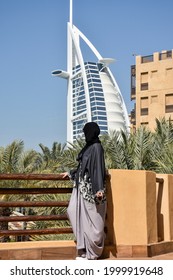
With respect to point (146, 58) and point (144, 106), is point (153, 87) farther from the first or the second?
point (146, 58)

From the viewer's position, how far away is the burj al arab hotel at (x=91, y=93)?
418 ft

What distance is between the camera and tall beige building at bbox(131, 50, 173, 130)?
199 ft

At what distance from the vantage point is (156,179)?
7348 millimetres

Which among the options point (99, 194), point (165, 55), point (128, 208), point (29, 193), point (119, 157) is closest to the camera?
point (99, 194)

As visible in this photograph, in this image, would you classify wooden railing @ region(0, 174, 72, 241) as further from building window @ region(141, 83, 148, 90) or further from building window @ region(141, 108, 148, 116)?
building window @ region(141, 83, 148, 90)

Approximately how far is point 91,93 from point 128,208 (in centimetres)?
12294

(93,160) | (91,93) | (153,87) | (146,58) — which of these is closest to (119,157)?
(93,160)

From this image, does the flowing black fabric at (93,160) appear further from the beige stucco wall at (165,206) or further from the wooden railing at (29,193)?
the beige stucco wall at (165,206)

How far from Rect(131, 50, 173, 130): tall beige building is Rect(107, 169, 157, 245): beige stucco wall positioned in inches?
2115

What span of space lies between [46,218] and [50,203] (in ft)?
0.71

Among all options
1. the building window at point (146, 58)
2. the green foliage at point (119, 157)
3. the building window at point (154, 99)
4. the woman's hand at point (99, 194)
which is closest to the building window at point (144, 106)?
the building window at point (154, 99)

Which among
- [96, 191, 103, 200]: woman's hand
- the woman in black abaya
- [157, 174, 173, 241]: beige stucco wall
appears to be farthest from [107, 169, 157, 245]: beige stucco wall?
[157, 174, 173, 241]: beige stucco wall

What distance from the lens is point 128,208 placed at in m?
6.65

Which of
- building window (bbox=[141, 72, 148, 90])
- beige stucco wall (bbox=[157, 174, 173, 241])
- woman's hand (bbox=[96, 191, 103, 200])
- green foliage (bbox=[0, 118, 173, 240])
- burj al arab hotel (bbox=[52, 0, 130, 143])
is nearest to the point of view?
woman's hand (bbox=[96, 191, 103, 200])
